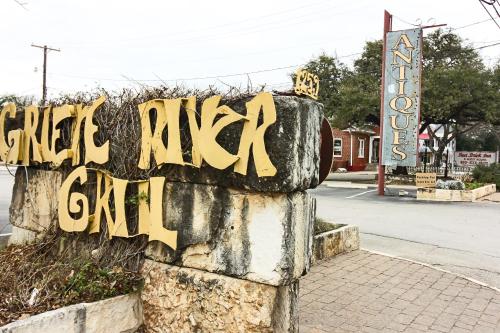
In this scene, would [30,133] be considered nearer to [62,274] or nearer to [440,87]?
[62,274]

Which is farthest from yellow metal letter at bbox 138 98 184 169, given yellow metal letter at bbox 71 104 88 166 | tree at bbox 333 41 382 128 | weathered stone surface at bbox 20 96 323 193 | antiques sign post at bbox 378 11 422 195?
tree at bbox 333 41 382 128

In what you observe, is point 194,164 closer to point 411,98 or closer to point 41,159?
point 41,159

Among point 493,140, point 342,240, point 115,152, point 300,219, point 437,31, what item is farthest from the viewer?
point 493,140

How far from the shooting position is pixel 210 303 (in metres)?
3.49

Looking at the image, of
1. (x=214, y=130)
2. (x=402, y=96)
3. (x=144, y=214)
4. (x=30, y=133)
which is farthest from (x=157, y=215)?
(x=402, y=96)

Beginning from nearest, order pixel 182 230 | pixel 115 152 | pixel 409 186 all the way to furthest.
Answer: pixel 182 230 → pixel 115 152 → pixel 409 186

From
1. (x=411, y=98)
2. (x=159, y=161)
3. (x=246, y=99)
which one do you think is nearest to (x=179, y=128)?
(x=159, y=161)

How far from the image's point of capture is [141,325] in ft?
12.7

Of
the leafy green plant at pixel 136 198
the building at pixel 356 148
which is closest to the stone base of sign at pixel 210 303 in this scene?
the leafy green plant at pixel 136 198

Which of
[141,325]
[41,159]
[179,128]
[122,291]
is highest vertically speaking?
[179,128]

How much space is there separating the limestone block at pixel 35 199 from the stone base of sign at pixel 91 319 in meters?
1.38

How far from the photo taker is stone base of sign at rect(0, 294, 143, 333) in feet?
10.3

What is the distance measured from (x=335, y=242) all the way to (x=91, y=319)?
453cm

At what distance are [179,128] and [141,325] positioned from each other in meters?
1.73
